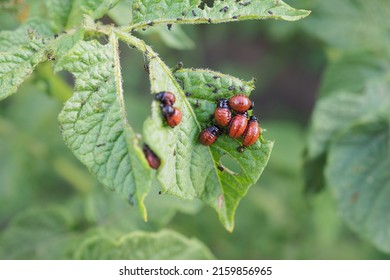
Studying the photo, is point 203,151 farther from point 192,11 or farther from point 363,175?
point 363,175

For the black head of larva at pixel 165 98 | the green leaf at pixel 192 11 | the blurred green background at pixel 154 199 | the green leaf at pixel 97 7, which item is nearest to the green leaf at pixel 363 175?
the blurred green background at pixel 154 199

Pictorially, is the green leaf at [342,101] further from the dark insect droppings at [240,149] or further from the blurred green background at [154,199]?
the dark insect droppings at [240,149]

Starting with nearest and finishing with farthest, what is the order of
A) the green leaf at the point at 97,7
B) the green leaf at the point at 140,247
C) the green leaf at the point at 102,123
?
the green leaf at the point at 102,123 → the green leaf at the point at 97,7 → the green leaf at the point at 140,247

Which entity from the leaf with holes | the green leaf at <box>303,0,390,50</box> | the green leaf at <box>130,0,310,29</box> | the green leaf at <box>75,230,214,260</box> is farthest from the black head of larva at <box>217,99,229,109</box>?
the green leaf at <box>303,0,390,50</box>

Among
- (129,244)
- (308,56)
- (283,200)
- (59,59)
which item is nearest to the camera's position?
(59,59)
